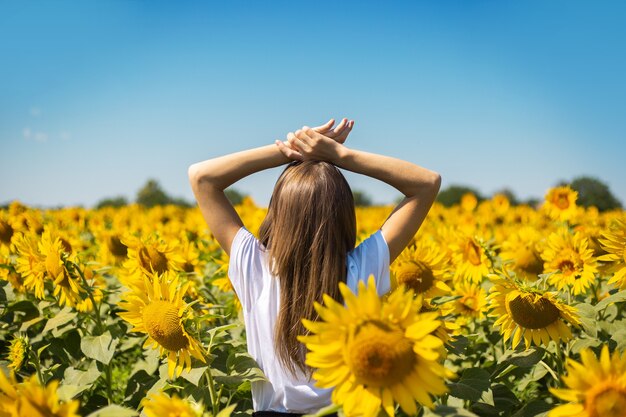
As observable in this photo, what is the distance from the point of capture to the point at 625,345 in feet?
9.20

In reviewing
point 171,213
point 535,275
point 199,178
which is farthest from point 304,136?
point 171,213

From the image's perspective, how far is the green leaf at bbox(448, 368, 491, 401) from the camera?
2.33 m

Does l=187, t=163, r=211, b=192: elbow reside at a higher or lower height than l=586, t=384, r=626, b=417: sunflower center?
higher

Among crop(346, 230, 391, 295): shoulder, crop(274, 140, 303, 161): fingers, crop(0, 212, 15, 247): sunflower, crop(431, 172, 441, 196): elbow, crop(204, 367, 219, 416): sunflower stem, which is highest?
crop(0, 212, 15, 247): sunflower

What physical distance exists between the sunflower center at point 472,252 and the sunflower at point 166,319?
220 centimetres

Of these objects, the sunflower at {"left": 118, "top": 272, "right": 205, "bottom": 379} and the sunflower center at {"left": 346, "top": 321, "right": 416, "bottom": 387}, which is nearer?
the sunflower center at {"left": 346, "top": 321, "right": 416, "bottom": 387}

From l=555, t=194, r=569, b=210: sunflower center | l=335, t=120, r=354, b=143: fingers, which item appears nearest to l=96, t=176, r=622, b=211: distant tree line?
l=555, t=194, r=569, b=210: sunflower center

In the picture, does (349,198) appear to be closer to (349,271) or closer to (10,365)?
(349,271)

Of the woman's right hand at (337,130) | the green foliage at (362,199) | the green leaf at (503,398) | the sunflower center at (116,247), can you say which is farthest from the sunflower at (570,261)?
the green foliage at (362,199)

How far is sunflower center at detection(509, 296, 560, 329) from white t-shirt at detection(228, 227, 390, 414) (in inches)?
20.8

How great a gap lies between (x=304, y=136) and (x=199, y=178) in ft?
1.43

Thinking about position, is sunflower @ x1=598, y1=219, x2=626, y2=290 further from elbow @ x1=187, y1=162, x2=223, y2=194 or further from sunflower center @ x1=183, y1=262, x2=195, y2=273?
sunflower center @ x1=183, y1=262, x2=195, y2=273

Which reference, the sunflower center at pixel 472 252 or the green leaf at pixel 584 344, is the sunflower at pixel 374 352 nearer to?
the green leaf at pixel 584 344

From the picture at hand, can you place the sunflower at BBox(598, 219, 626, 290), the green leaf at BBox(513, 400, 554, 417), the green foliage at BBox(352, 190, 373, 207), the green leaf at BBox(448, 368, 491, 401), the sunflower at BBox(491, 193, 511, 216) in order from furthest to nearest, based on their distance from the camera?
the green foliage at BBox(352, 190, 373, 207)
the sunflower at BBox(491, 193, 511, 216)
the sunflower at BBox(598, 219, 626, 290)
the green leaf at BBox(513, 400, 554, 417)
the green leaf at BBox(448, 368, 491, 401)
